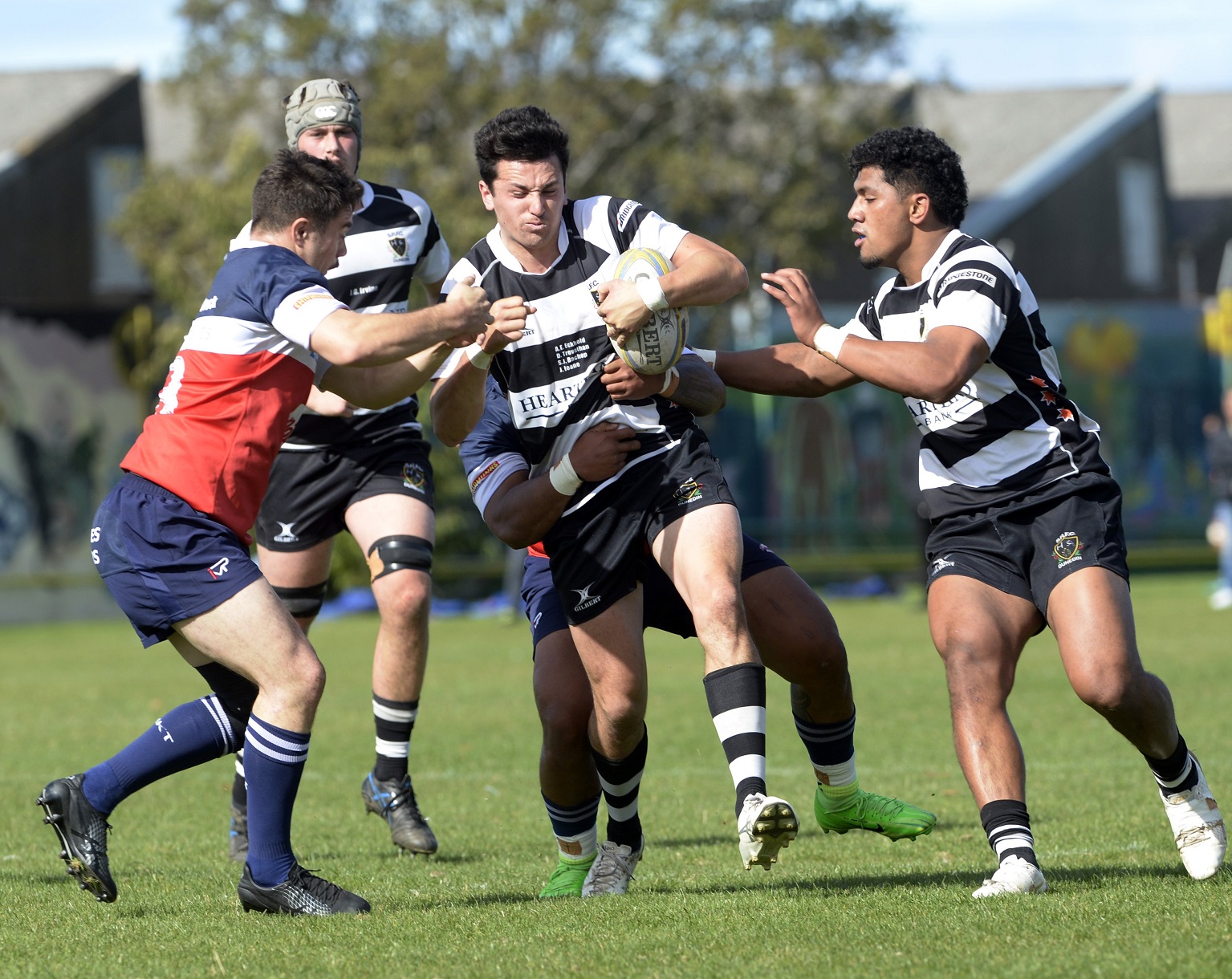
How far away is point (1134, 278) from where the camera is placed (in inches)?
1474

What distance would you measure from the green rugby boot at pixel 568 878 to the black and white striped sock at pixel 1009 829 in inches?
56.4

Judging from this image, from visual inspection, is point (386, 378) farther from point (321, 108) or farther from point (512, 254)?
point (321, 108)

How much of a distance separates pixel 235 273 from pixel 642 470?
4.95ft

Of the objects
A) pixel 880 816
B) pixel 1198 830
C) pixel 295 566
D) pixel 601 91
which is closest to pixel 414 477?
pixel 295 566

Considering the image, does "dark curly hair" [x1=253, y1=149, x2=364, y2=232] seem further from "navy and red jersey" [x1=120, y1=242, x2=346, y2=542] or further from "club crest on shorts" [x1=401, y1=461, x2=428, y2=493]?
"club crest on shorts" [x1=401, y1=461, x2=428, y2=493]

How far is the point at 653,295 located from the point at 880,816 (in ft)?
6.88

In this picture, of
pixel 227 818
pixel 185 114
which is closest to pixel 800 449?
pixel 185 114

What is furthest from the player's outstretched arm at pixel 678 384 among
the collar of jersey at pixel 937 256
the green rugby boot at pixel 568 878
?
the green rugby boot at pixel 568 878

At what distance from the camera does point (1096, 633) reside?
5156mm

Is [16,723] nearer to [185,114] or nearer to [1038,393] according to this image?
[1038,393]

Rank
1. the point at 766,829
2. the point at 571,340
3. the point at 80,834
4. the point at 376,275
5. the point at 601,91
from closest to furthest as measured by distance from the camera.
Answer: the point at 766,829 < the point at 80,834 < the point at 571,340 < the point at 376,275 < the point at 601,91

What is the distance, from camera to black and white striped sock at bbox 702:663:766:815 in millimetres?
5055

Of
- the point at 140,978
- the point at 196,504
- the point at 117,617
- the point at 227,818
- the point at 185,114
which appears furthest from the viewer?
the point at 185,114

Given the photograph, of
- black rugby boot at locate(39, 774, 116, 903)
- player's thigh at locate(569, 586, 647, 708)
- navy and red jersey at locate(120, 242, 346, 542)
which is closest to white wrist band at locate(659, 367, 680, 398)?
player's thigh at locate(569, 586, 647, 708)
